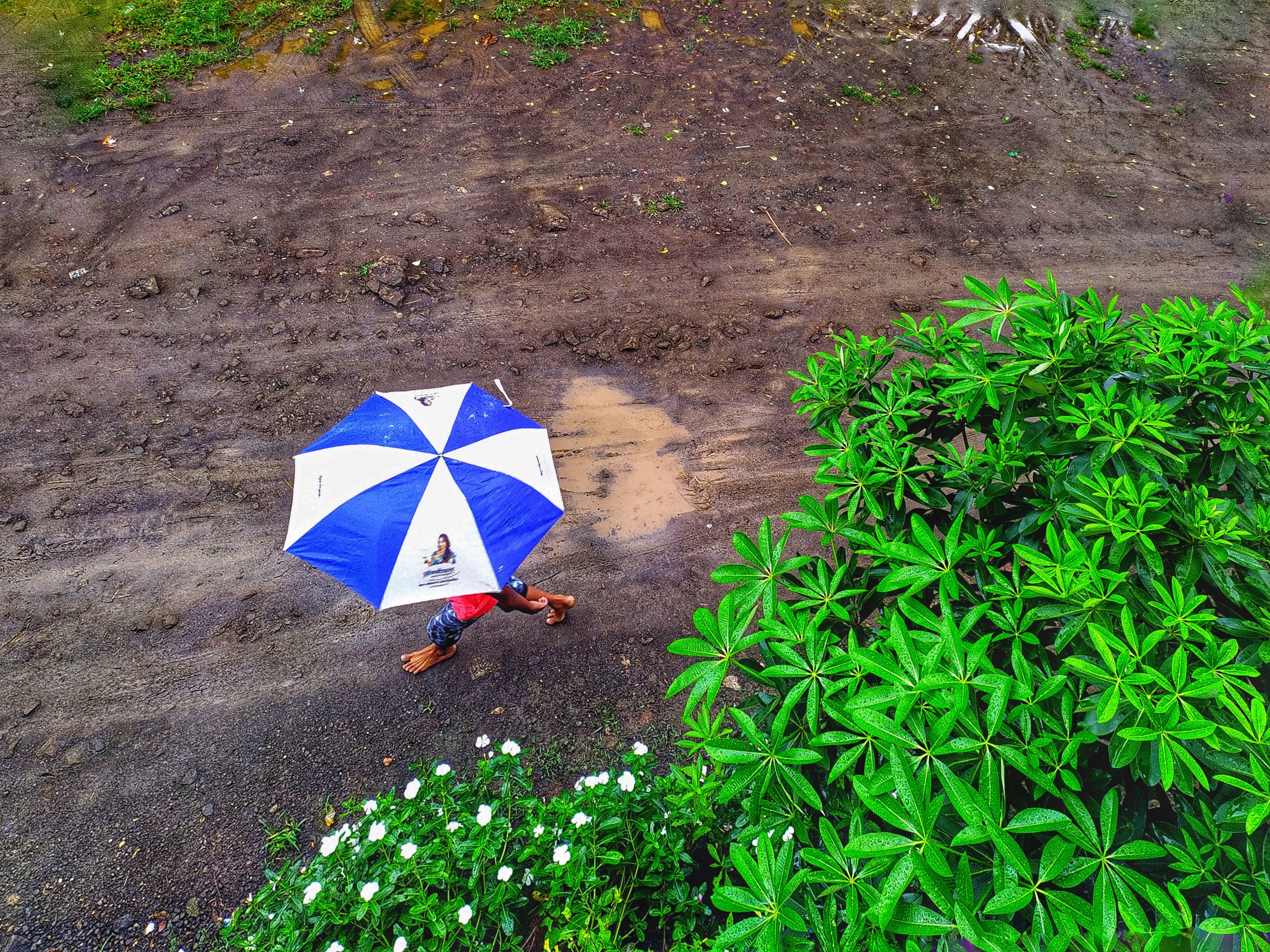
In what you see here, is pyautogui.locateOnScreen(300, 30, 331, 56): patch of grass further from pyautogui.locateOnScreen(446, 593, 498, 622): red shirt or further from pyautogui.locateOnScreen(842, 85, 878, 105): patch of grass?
pyautogui.locateOnScreen(446, 593, 498, 622): red shirt

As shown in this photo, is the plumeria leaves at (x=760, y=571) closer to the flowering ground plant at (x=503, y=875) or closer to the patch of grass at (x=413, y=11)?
the flowering ground plant at (x=503, y=875)

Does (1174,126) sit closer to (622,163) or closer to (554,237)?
(622,163)

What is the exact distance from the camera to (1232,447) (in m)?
2.02

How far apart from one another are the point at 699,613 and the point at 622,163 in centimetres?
Answer: 650

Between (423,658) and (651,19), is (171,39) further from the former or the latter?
(423,658)

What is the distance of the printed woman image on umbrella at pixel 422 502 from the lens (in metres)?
3.18

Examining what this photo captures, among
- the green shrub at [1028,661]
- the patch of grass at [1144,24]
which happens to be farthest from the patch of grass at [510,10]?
the patch of grass at [1144,24]

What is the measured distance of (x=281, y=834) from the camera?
353cm

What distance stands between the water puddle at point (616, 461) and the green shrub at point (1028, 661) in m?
2.58

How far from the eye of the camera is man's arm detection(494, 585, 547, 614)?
13.1 feet

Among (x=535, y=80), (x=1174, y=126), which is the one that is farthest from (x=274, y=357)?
(x=1174, y=126)

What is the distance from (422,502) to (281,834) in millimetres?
1910

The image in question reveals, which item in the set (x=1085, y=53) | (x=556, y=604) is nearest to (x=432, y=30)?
(x=556, y=604)

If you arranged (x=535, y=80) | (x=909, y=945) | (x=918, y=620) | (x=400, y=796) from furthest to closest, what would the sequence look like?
1. (x=535, y=80)
2. (x=400, y=796)
3. (x=918, y=620)
4. (x=909, y=945)
